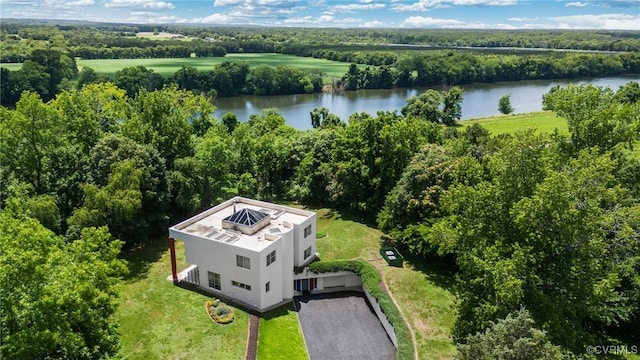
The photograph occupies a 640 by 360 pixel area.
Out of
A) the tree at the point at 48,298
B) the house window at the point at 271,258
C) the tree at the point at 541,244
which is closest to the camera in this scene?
the tree at the point at 48,298

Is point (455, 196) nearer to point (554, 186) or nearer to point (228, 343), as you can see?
point (554, 186)

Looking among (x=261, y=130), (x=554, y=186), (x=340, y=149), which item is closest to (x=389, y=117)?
(x=340, y=149)

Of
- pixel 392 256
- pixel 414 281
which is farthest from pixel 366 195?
pixel 414 281

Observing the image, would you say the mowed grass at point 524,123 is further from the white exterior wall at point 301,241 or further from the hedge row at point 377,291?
the white exterior wall at point 301,241

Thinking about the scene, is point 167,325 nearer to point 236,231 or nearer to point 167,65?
point 236,231

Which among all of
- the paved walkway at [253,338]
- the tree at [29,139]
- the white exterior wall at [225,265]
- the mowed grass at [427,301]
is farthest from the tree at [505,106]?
the tree at [29,139]

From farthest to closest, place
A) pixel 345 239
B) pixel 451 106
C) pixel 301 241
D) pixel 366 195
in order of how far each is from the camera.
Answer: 1. pixel 451 106
2. pixel 366 195
3. pixel 345 239
4. pixel 301 241

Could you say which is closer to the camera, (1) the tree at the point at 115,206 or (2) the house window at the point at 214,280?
(2) the house window at the point at 214,280

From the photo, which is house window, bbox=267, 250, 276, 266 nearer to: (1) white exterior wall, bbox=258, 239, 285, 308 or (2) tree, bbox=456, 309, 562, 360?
(1) white exterior wall, bbox=258, 239, 285, 308
